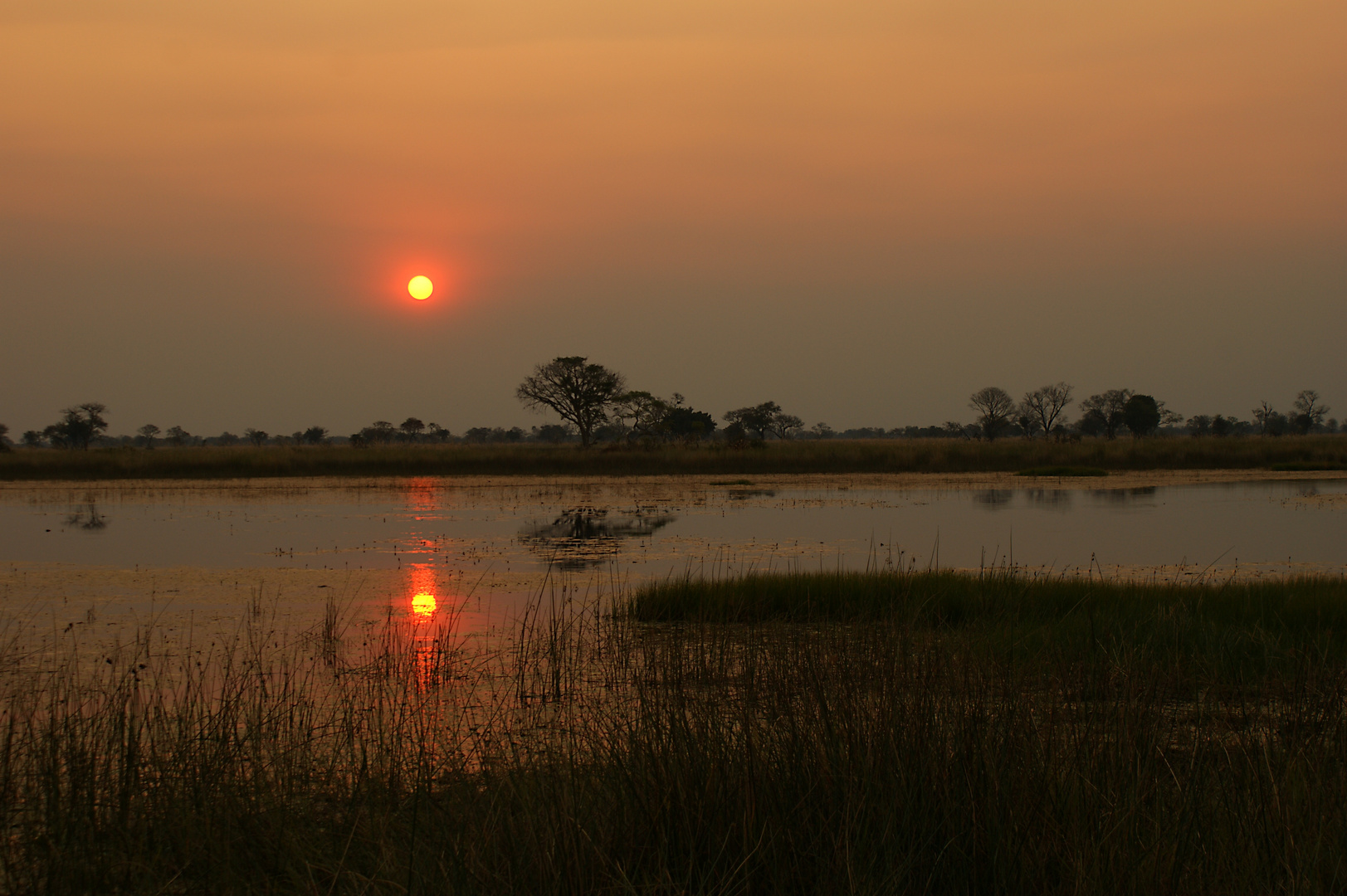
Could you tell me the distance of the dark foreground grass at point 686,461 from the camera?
156ft

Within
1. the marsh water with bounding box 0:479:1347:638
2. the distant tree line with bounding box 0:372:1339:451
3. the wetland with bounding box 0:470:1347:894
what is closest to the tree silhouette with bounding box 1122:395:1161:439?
the distant tree line with bounding box 0:372:1339:451

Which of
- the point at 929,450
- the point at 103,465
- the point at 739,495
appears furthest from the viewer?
the point at 929,450

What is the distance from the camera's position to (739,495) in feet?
109

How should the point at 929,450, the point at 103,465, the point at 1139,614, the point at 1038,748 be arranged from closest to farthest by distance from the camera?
the point at 1038,748 → the point at 1139,614 → the point at 103,465 → the point at 929,450

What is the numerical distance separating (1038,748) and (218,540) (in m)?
20.0

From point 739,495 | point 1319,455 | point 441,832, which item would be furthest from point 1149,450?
point 441,832

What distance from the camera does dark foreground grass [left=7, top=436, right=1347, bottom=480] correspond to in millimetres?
47688

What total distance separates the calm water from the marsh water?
10 centimetres

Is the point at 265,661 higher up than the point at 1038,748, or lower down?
lower down

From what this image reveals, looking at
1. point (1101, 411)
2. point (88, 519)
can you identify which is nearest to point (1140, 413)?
point (1101, 411)

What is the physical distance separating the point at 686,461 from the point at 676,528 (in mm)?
28859

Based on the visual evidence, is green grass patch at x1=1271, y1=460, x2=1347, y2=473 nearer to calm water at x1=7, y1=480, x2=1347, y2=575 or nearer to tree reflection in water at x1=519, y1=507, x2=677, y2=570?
calm water at x1=7, y1=480, x2=1347, y2=575

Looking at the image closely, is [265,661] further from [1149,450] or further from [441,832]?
[1149,450]

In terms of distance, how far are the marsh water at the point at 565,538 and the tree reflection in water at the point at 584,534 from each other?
10 cm
